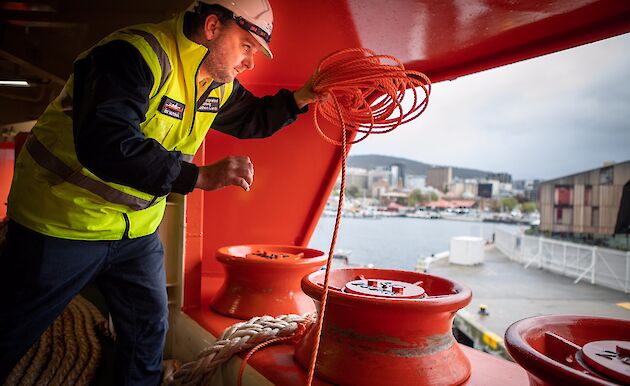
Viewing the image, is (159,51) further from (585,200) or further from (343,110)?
(585,200)

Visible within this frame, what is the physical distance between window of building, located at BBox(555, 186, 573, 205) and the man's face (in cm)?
321

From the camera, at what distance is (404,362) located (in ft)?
4.18

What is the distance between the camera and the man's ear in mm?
1353

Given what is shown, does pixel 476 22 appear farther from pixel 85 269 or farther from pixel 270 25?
pixel 85 269

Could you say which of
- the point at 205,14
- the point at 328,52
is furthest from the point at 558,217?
the point at 205,14

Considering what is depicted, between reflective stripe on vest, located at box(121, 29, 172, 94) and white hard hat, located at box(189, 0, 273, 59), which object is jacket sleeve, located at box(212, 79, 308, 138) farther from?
reflective stripe on vest, located at box(121, 29, 172, 94)

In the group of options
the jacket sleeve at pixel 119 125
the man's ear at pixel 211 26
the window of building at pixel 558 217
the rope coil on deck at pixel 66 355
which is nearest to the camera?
the jacket sleeve at pixel 119 125

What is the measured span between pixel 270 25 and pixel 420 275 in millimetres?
1087

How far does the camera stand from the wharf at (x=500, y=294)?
7.10 m

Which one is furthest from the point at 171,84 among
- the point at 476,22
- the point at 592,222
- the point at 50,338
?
the point at 592,222

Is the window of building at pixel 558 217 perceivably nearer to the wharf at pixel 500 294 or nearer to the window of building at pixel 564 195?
the window of building at pixel 564 195

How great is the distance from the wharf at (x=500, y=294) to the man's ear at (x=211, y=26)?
257 inches

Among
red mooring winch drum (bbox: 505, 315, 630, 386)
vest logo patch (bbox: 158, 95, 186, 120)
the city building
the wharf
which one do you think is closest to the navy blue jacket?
vest logo patch (bbox: 158, 95, 186, 120)

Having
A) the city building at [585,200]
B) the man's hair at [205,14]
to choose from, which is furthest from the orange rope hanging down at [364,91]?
the city building at [585,200]
